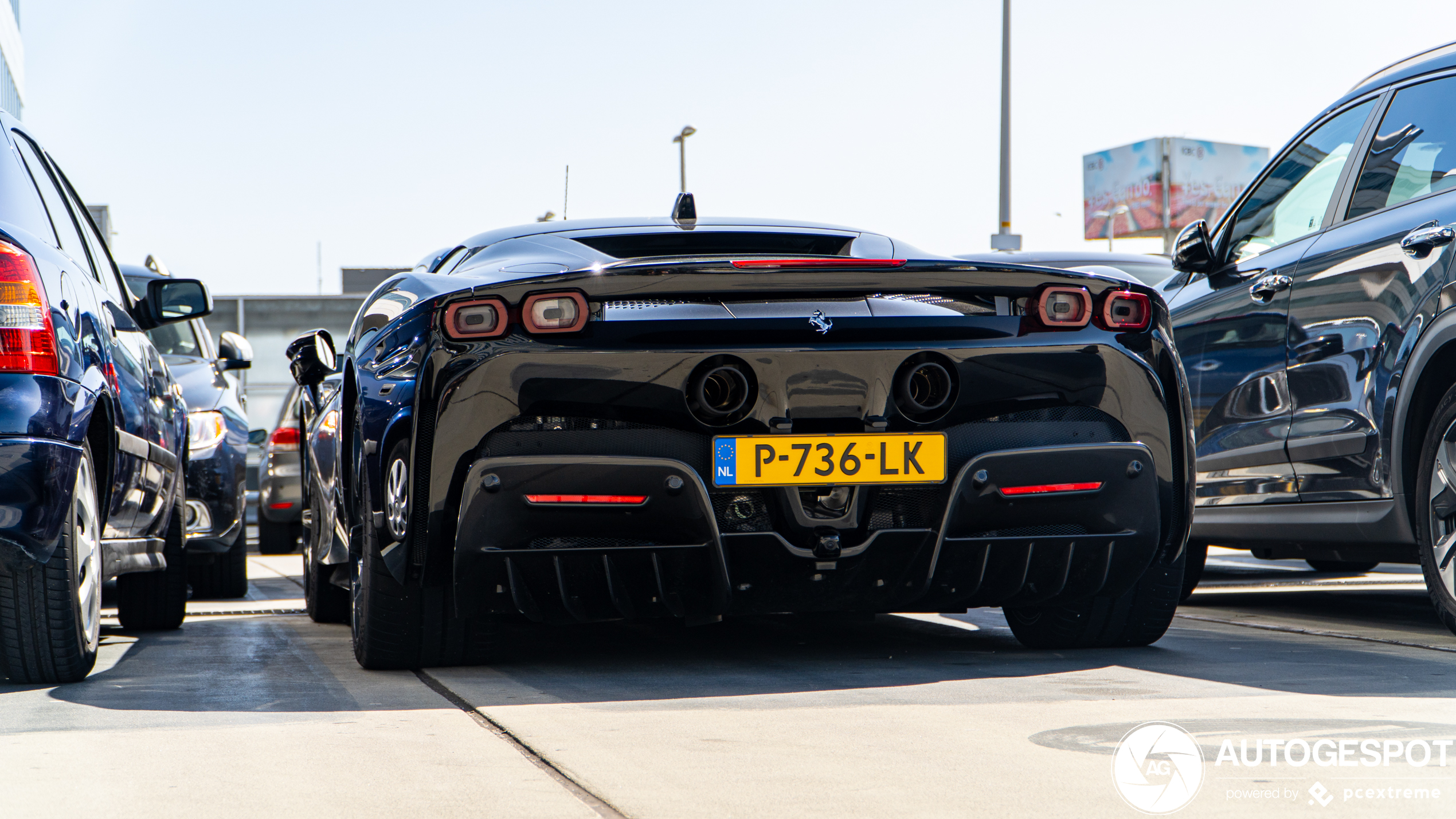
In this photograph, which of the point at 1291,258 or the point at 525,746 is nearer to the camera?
the point at 525,746

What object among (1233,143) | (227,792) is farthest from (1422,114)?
(1233,143)

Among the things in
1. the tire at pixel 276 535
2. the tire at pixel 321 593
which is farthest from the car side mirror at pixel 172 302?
the tire at pixel 276 535

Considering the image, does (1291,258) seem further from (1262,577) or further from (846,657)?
(1262,577)

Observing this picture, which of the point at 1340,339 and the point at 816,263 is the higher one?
the point at 816,263

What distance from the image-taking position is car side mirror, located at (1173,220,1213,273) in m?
5.88

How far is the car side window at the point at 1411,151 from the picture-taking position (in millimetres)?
4887

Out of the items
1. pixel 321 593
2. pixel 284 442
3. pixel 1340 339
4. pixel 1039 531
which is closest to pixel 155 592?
pixel 321 593

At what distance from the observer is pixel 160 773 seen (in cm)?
293

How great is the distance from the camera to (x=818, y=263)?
3.89m

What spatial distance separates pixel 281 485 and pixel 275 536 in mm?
784

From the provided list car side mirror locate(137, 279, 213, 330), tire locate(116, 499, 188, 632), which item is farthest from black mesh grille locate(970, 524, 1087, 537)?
tire locate(116, 499, 188, 632)

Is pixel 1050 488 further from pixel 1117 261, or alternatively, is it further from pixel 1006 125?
pixel 1006 125

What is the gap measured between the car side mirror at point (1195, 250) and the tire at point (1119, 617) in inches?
65.4

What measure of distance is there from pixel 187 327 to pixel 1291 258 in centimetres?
604
